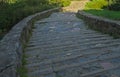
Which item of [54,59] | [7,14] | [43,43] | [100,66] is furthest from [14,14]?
[100,66]

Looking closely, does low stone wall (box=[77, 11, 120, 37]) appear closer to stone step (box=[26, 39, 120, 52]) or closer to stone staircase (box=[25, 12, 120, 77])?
stone staircase (box=[25, 12, 120, 77])

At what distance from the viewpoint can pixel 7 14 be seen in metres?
8.80

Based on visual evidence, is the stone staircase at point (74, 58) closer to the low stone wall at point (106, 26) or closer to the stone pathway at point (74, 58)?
the stone pathway at point (74, 58)

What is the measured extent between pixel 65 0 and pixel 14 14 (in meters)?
19.5

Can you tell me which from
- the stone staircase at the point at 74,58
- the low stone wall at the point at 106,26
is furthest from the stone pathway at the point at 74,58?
the low stone wall at the point at 106,26

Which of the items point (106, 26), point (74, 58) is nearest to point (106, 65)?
point (74, 58)

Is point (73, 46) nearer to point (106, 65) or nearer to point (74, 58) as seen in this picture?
point (74, 58)

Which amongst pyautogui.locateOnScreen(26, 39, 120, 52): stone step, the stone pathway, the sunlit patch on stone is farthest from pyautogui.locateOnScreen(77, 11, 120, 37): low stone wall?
the sunlit patch on stone

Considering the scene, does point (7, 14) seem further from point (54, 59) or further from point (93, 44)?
point (54, 59)

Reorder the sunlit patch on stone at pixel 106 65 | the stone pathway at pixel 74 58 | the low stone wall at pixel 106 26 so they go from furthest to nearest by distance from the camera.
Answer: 1. the low stone wall at pixel 106 26
2. the sunlit patch on stone at pixel 106 65
3. the stone pathway at pixel 74 58

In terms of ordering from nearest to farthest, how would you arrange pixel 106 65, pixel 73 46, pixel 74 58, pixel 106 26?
1. pixel 106 65
2. pixel 74 58
3. pixel 73 46
4. pixel 106 26

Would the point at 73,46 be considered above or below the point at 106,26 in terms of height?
below

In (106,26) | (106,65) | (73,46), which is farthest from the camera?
(106,26)

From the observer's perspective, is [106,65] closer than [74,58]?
Yes
